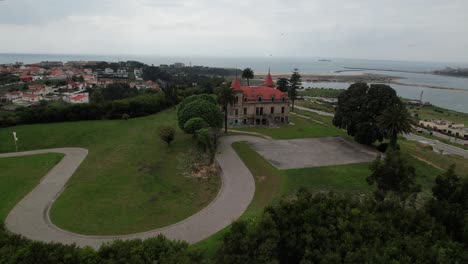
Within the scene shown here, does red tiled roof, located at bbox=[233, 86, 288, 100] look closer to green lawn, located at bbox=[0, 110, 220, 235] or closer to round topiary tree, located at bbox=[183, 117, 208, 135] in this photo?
green lawn, located at bbox=[0, 110, 220, 235]

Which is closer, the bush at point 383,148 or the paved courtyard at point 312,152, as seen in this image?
the paved courtyard at point 312,152

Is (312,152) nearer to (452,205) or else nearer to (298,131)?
(298,131)

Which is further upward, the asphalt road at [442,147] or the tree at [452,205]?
the tree at [452,205]

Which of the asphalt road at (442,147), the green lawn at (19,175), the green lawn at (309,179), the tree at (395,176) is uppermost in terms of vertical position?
the tree at (395,176)

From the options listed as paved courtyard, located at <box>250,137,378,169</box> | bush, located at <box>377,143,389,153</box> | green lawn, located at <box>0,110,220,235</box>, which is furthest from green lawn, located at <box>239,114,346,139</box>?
green lawn, located at <box>0,110,220,235</box>

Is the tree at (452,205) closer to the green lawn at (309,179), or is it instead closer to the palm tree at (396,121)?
the green lawn at (309,179)

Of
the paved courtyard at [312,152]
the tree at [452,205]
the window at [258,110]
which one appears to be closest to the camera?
the tree at [452,205]

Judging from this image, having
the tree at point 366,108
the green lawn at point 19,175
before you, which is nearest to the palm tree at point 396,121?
the tree at point 366,108
